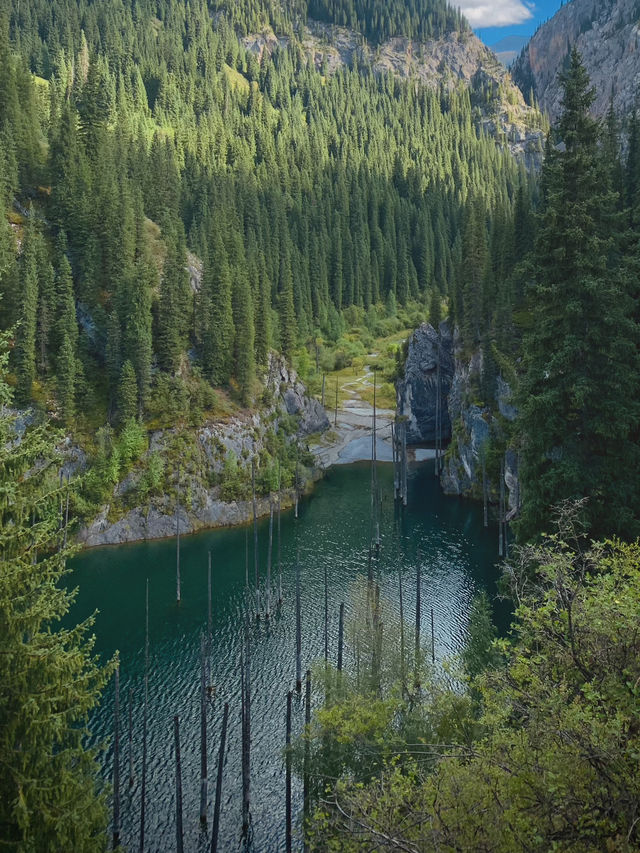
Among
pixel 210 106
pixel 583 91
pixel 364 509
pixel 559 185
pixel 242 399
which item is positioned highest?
pixel 210 106

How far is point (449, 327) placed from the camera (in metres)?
103

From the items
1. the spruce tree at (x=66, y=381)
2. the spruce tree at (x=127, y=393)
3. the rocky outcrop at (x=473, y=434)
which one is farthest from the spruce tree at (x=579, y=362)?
the spruce tree at (x=66, y=381)

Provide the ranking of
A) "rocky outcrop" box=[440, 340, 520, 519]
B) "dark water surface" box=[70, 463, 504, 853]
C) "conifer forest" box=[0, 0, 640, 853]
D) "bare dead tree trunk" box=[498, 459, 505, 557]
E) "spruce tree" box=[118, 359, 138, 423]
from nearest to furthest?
"conifer forest" box=[0, 0, 640, 853] < "dark water surface" box=[70, 463, 504, 853] < "bare dead tree trunk" box=[498, 459, 505, 557] < "rocky outcrop" box=[440, 340, 520, 519] < "spruce tree" box=[118, 359, 138, 423]

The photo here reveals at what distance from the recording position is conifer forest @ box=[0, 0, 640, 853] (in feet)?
42.9

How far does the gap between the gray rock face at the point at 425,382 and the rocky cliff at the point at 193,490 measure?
30.6m

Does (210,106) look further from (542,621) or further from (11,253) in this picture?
(542,621)

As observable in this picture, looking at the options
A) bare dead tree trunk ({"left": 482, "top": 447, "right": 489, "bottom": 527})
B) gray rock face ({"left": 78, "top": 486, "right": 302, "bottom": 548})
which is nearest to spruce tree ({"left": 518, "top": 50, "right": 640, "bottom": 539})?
bare dead tree trunk ({"left": 482, "top": 447, "right": 489, "bottom": 527})

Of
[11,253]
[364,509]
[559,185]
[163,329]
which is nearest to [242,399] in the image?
[163,329]

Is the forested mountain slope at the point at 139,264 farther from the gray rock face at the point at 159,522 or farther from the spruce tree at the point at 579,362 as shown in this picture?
the spruce tree at the point at 579,362

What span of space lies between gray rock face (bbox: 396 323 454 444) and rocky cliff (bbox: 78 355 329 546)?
30570 mm

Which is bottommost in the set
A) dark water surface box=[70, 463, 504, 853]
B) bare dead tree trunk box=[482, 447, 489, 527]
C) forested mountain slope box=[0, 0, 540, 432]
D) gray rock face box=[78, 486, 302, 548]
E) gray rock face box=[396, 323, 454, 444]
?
dark water surface box=[70, 463, 504, 853]

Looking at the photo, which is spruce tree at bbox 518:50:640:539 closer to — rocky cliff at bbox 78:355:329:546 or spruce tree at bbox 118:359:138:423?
rocky cliff at bbox 78:355:329:546

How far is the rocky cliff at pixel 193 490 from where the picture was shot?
68.6 metres

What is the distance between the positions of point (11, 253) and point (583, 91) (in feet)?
217
